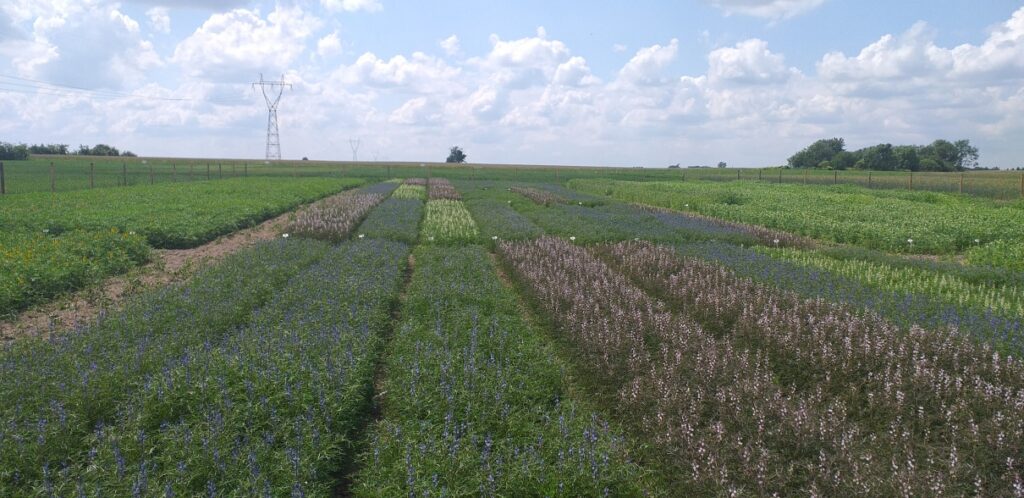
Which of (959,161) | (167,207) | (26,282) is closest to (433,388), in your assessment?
(26,282)

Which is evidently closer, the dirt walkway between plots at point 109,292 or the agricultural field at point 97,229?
the dirt walkway between plots at point 109,292

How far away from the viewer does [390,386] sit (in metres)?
6.89

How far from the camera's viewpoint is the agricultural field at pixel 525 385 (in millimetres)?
5027

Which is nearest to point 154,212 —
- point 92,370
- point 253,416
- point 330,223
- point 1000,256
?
point 330,223

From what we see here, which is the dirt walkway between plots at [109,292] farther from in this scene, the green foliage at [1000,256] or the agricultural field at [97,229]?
the green foliage at [1000,256]

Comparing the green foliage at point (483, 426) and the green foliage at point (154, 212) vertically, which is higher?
the green foliage at point (154, 212)

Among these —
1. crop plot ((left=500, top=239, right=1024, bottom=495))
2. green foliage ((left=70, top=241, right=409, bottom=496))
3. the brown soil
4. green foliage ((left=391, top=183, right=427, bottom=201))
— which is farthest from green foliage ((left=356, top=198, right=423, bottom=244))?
green foliage ((left=70, top=241, right=409, bottom=496))

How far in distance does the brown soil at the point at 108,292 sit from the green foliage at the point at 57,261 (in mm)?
258

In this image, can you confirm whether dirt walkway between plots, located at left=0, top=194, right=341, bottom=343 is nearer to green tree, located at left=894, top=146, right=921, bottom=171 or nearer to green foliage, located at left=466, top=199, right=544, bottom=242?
green foliage, located at left=466, top=199, right=544, bottom=242

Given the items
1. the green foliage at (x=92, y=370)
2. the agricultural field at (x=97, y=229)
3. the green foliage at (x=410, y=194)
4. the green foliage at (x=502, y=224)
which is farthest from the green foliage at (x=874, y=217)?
the agricultural field at (x=97, y=229)

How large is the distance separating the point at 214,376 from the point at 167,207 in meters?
20.2

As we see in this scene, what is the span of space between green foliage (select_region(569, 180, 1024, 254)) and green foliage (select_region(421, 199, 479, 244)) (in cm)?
1113

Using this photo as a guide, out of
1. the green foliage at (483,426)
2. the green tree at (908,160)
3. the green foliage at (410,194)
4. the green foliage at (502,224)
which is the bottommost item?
the green foliage at (483,426)

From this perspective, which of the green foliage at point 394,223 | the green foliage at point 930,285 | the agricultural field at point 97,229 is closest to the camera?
the green foliage at point 930,285
